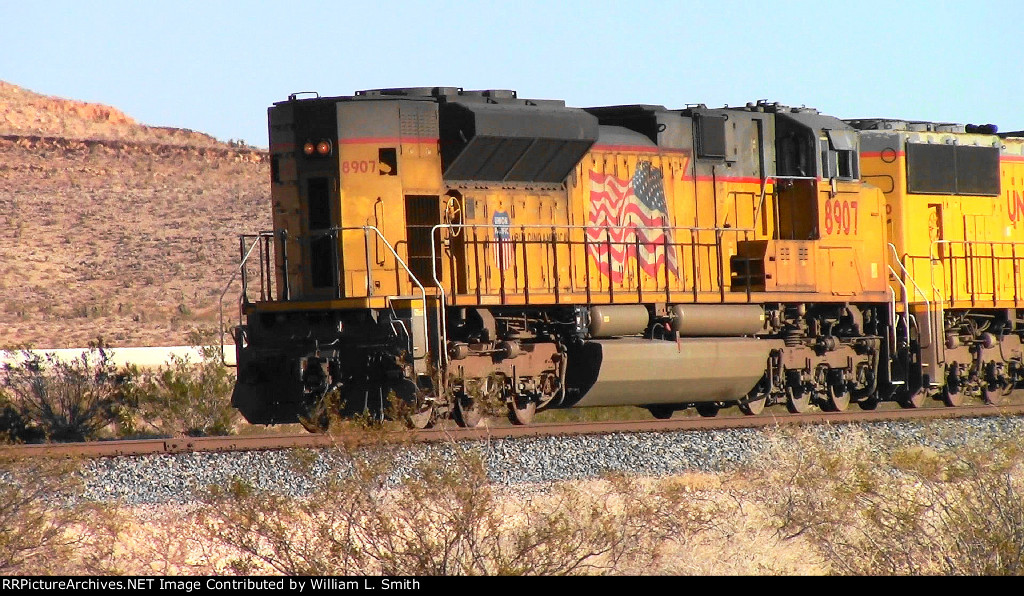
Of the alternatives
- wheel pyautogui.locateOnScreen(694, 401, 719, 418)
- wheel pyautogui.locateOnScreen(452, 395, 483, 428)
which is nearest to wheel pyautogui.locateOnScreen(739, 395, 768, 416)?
wheel pyautogui.locateOnScreen(694, 401, 719, 418)

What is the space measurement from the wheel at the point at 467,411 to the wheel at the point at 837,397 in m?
5.41

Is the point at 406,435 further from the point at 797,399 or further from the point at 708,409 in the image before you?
the point at 797,399

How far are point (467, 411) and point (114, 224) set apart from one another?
3725cm

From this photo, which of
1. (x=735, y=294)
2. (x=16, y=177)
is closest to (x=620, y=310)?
(x=735, y=294)

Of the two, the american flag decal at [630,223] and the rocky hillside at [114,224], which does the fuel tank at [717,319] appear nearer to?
the american flag decal at [630,223]

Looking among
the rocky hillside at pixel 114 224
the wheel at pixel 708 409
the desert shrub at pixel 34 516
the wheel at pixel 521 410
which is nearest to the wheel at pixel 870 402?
the wheel at pixel 708 409

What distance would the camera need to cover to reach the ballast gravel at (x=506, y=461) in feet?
33.3

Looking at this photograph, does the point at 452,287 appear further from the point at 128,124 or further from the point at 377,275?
the point at 128,124

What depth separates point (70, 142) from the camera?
5516cm

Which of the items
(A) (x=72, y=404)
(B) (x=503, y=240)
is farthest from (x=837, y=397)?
(A) (x=72, y=404)

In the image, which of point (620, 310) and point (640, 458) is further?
point (620, 310)

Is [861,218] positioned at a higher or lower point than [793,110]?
lower

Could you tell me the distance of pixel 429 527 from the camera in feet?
26.8

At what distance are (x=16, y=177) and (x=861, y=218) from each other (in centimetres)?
4206
